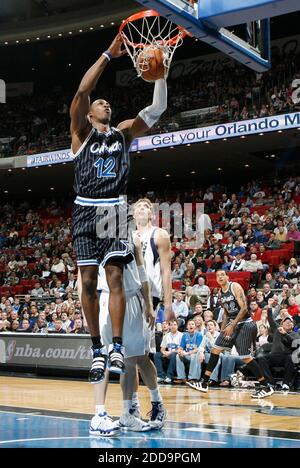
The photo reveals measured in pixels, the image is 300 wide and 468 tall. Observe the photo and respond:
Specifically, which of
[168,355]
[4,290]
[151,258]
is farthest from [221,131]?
[151,258]

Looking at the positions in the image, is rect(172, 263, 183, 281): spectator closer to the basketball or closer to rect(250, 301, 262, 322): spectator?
rect(250, 301, 262, 322): spectator

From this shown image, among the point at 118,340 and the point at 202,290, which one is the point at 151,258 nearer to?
the point at 118,340

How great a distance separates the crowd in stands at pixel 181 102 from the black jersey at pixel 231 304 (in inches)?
397

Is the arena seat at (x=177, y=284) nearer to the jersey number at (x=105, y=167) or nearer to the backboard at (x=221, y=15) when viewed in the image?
the backboard at (x=221, y=15)

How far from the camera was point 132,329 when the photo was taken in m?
5.54

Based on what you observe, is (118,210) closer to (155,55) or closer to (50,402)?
(155,55)

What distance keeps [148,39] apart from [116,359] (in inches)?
147

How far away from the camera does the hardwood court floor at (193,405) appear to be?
6.18m

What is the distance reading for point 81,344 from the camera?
13.2m

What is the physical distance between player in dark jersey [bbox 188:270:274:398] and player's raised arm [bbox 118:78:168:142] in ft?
15.8

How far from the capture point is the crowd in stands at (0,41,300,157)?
2072 cm

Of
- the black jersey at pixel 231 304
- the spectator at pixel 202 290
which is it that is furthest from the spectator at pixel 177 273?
the black jersey at pixel 231 304

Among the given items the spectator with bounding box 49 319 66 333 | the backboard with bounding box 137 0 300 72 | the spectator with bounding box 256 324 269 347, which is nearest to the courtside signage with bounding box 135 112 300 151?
the spectator with bounding box 49 319 66 333
